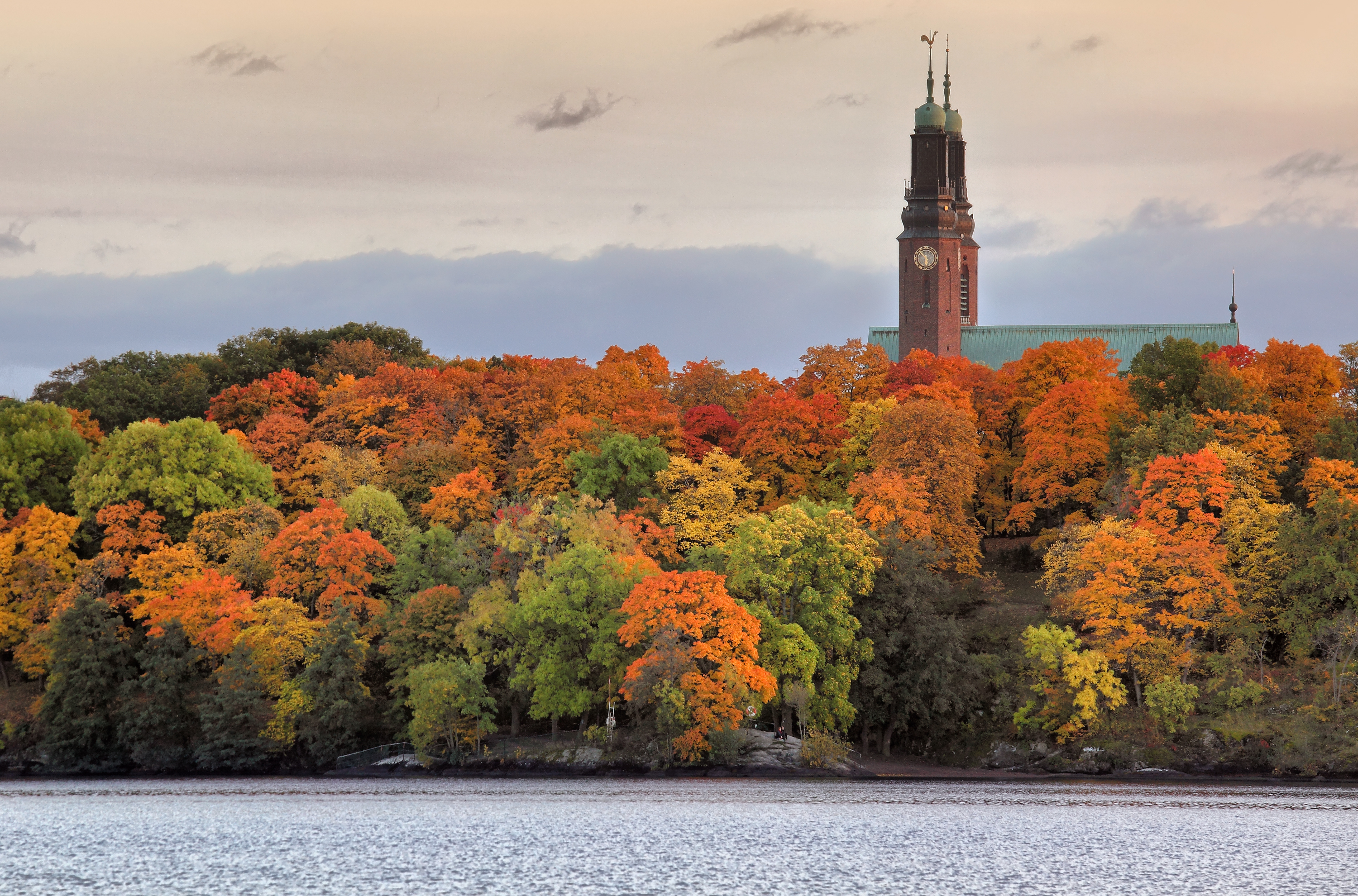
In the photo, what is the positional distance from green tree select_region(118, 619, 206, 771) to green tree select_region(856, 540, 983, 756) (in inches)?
1267

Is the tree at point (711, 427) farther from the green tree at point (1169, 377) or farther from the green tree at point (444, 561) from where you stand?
the green tree at point (1169, 377)

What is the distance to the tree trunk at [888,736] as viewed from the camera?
71500 mm

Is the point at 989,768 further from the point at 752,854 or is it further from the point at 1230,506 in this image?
the point at 752,854

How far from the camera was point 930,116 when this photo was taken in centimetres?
14900

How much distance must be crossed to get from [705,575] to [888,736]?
42.6 ft

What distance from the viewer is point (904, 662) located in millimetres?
71000

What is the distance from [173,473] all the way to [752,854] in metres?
54.1

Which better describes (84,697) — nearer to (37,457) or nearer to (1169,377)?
(37,457)

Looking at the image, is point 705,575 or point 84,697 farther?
point 84,697

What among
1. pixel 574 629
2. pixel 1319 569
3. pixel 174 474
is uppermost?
pixel 174 474

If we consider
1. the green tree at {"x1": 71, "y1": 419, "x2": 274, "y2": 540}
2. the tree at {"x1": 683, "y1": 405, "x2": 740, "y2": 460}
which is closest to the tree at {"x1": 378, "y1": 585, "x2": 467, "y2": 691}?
the green tree at {"x1": 71, "y1": 419, "x2": 274, "y2": 540}

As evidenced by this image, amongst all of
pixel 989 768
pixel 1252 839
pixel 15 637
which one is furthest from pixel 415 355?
pixel 1252 839

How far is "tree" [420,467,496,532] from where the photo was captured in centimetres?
8262

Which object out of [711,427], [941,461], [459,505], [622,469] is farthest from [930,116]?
[459,505]
